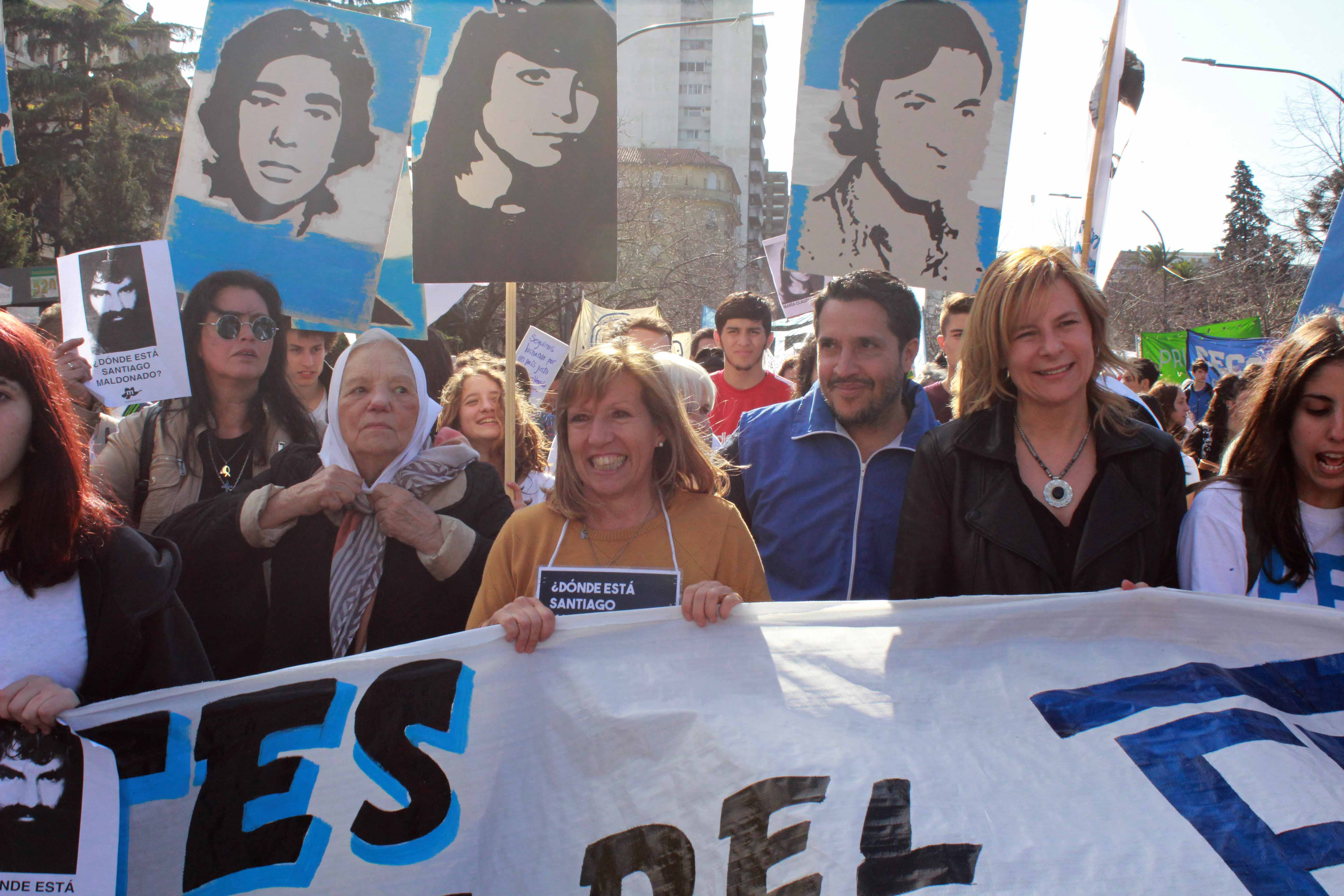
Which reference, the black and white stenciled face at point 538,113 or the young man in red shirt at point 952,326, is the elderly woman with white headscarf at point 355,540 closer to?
the black and white stenciled face at point 538,113

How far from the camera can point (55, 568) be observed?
1855mm

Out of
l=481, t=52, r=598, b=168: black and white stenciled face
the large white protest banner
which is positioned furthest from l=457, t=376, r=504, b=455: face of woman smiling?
the large white protest banner

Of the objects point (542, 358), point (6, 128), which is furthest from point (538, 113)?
point (542, 358)

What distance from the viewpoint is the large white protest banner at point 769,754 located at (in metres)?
1.63

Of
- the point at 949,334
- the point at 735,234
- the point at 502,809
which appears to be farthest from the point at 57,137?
the point at 735,234

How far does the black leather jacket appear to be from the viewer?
2225 millimetres

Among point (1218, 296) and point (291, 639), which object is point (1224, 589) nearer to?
point (291, 639)

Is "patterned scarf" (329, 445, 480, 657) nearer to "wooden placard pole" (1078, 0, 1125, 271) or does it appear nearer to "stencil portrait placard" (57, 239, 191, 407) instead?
"stencil portrait placard" (57, 239, 191, 407)

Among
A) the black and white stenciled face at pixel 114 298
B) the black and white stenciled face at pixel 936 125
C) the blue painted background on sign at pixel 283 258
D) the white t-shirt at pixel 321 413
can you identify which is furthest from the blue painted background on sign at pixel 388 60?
the black and white stenciled face at pixel 936 125

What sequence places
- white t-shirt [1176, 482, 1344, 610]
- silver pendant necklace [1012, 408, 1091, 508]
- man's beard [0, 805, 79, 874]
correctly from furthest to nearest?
silver pendant necklace [1012, 408, 1091, 508]
white t-shirt [1176, 482, 1344, 610]
man's beard [0, 805, 79, 874]

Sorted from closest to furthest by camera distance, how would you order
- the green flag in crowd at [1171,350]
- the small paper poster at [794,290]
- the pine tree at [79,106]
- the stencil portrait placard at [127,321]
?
1. the stencil portrait placard at [127,321]
2. the small paper poster at [794,290]
3. the green flag in crowd at [1171,350]
4. the pine tree at [79,106]

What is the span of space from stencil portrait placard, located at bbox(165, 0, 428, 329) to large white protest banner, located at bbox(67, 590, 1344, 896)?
6.56 feet

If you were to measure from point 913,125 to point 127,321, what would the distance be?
9.08ft

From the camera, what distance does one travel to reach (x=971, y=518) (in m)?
2.27
